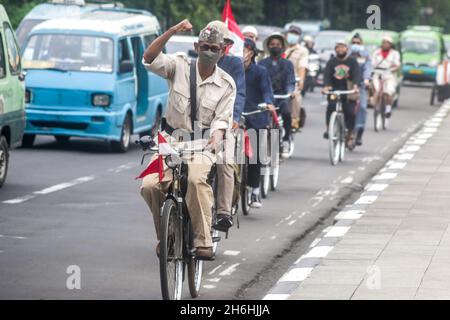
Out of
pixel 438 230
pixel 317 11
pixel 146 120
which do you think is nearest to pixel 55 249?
pixel 438 230

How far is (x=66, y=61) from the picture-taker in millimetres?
22172

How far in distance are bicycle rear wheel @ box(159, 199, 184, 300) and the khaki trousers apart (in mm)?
217

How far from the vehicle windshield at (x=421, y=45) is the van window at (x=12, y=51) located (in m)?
37.6

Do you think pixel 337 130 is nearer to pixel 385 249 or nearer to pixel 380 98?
pixel 380 98

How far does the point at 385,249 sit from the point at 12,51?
6567 mm

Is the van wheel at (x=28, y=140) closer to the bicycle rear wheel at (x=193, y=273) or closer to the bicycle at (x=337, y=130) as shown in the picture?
the bicycle at (x=337, y=130)

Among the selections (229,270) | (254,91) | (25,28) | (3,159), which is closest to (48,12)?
(25,28)

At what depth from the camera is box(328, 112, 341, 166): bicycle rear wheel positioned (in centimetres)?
2083

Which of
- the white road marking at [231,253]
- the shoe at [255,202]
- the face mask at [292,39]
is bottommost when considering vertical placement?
the shoe at [255,202]

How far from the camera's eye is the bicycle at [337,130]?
20984 mm

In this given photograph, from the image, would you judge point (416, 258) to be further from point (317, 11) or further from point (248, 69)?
point (317, 11)

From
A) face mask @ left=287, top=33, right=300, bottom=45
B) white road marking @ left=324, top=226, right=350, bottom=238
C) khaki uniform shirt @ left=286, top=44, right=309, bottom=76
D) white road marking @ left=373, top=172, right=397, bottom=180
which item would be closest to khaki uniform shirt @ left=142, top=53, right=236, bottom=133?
white road marking @ left=324, top=226, right=350, bottom=238

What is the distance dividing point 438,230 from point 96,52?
34.6ft

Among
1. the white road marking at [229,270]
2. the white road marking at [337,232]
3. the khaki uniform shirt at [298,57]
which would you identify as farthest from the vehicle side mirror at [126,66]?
the white road marking at [229,270]
